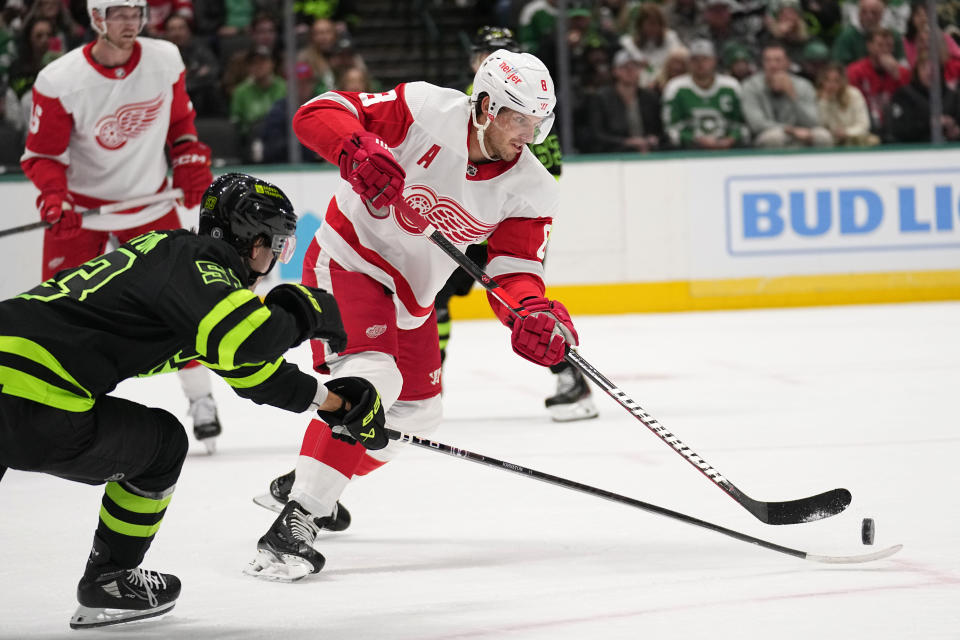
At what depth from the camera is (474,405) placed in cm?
518

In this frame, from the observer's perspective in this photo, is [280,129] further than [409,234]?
Yes

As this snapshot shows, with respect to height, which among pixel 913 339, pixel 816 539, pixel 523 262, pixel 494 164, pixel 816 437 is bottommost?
pixel 913 339

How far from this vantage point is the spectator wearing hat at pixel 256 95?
24.5 ft

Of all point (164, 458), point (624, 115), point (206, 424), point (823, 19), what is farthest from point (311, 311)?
point (823, 19)

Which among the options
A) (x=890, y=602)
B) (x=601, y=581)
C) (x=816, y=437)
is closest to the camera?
(x=890, y=602)

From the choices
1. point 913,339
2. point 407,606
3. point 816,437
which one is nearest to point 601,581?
point 407,606

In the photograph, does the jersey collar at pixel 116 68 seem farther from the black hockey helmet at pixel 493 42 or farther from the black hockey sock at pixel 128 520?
the black hockey sock at pixel 128 520

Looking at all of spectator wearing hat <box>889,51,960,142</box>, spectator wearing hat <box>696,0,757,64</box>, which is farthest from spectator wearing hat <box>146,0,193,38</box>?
spectator wearing hat <box>889,51,960,142</box>

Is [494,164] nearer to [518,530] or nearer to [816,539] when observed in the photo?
[518,530]

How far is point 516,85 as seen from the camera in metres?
2.82

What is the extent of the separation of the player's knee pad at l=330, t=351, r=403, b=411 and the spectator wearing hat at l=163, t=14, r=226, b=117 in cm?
479

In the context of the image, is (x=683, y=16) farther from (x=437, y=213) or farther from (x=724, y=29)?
(x=437, y=213)

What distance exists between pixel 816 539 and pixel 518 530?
69 centimetres

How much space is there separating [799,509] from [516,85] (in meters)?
1.13
